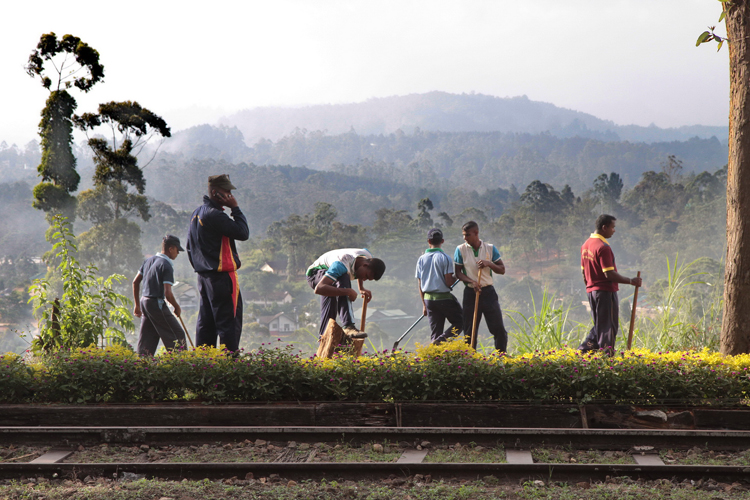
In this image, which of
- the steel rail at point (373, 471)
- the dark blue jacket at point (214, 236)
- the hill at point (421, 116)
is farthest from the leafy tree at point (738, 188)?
the hill at point (421, 116)

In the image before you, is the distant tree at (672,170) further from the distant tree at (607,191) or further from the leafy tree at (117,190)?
the leafy tree at (117,190)

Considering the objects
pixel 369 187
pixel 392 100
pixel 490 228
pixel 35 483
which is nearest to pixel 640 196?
pixel 490 228

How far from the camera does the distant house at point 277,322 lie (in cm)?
2356

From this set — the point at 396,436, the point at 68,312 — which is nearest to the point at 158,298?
Result: the point at 68,312

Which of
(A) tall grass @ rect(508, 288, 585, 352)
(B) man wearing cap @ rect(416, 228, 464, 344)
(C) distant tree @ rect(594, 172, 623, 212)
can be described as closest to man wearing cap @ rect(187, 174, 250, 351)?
(B) man wearing cap @ rect(416, 228, 464, 344)

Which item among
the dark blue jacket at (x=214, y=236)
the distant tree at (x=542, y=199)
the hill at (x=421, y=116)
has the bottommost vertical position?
the dark blue jacket at (x=214, y=236)

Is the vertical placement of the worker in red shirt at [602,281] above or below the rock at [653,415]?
above

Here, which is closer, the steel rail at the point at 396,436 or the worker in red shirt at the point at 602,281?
the steel rail at the point at 396,436

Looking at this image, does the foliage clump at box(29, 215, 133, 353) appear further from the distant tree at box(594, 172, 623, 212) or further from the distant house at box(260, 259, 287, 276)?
the distant tree at box(594, 172, 623, 212)

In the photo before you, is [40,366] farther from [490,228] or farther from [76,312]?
[490,228]

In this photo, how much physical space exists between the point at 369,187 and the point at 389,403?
42875mm

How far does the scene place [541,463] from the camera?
4.34 metres

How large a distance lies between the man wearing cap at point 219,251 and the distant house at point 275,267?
19225 mm

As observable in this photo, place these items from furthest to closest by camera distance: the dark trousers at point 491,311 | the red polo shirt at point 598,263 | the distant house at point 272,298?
the distant house at point 272,298, the dark trousers at point 491,311, the red polo shirt at point 598,263
